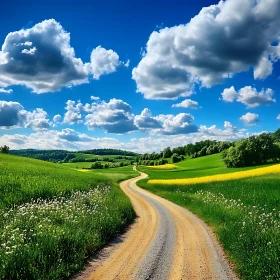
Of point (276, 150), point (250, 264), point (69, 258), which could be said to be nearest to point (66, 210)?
point (69, 258)

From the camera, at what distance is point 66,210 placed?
15.9m

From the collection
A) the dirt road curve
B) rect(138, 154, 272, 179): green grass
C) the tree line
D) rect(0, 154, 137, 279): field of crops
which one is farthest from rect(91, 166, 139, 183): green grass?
the dirt road curve

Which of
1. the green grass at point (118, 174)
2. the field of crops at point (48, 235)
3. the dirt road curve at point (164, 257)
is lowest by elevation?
the green grass at point (118, 174)

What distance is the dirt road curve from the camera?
10305 mm

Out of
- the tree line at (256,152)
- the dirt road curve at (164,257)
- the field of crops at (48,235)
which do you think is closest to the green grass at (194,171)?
the tree line at (256,152)

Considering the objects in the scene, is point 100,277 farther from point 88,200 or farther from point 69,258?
point 88,200

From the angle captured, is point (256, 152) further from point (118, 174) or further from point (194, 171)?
point (118, 174)

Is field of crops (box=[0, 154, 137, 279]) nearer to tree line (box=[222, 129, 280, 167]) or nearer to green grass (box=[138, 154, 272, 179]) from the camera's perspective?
green grass (box=[138, 154, 272, 179])

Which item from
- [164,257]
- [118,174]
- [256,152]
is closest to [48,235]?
[164,257]

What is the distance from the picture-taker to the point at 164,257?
12086 mm

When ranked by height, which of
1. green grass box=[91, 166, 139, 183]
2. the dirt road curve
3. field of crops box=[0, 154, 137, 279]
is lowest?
green grass box=[91, 166, 139, 183]

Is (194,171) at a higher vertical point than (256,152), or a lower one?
lower

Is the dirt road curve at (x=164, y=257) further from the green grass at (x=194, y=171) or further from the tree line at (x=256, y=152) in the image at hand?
the tree line at (x=256, y=152)

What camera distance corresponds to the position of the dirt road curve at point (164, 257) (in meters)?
10.3
